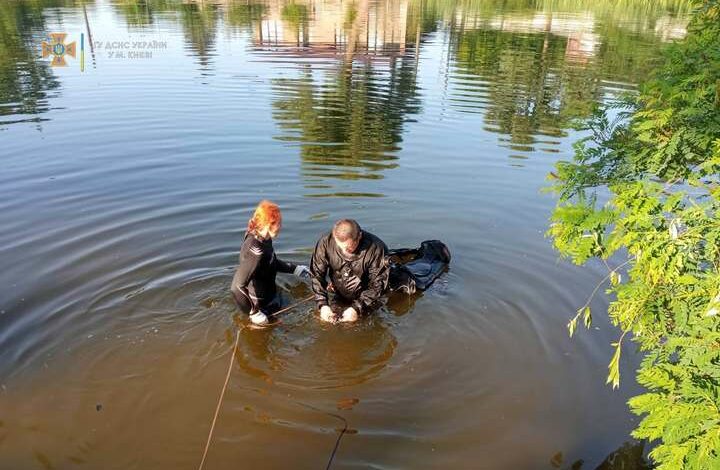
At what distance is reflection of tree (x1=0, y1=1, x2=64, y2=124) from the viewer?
14211 mm

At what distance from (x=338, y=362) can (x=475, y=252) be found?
3236mm

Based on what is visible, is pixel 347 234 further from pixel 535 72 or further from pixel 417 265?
pixel 535 72

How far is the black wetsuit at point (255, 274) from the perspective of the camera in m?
5.36

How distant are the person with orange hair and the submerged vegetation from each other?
2.83m

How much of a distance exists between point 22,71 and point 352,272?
19.1 m

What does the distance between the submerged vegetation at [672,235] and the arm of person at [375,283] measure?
8.75 feet

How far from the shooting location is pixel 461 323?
20.1ft

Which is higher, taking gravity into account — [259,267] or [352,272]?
[259,267]

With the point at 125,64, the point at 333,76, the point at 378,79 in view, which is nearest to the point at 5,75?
the point at 125,64

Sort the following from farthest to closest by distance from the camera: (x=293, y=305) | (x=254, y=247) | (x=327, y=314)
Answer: (x=293, y=305) < (x=327, y=314) < (x=254, y=247)

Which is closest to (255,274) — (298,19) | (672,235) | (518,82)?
→ (672,235)

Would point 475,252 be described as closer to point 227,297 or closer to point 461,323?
point 461,323

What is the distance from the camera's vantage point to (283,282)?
696cm

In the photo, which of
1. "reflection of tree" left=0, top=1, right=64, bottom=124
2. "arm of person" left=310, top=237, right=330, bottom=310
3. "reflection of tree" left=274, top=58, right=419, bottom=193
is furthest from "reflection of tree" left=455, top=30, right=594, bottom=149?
"reflection of tree" left=0, top=1, right=64, bottom=124
